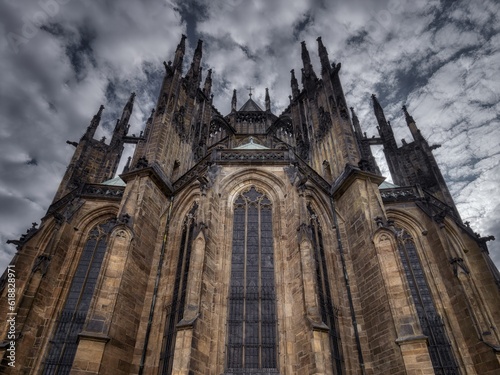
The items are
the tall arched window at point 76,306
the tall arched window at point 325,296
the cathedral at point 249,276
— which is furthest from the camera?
the tall arched window at point 76,306

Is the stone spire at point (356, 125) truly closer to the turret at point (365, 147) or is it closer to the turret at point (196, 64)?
the turret at point (365, 147)

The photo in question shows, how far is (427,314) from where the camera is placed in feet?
44.5

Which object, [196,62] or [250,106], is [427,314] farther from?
[250,106]

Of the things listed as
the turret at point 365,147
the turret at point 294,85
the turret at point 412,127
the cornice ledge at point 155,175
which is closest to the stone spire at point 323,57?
the turret at point 294,85

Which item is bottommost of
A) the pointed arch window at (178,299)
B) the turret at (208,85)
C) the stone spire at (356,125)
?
the pointed arch window at (178,299)

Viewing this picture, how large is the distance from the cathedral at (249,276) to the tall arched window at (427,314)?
0.16ft

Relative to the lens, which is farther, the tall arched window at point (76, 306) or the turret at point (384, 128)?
the turret at point (384, 128)

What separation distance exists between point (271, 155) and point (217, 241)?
493 cm

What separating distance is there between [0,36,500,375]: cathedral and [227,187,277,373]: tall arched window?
0.04m

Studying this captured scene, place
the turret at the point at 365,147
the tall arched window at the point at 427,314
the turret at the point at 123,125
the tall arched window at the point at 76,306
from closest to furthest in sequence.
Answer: the tall arched window at the point at 76,306 → the tall arched window at the point at 427,314 → the turret at the point at 365,147 → the turret at the point at 123,125

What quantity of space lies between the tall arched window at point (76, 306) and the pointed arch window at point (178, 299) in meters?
2.78

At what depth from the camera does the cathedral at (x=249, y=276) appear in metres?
9.83

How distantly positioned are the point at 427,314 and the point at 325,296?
4958mm

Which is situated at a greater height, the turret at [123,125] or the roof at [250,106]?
the roof at [250,106]
